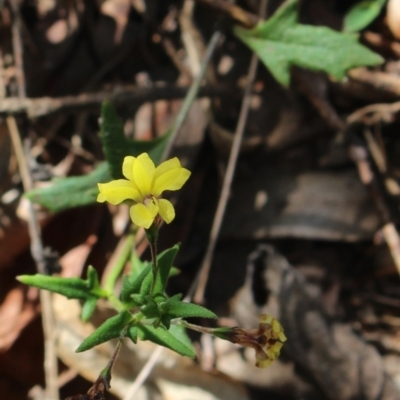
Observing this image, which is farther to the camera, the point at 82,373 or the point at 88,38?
the point at 88,38

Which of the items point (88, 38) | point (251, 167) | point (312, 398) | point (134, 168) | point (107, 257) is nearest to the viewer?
point (134, 168)

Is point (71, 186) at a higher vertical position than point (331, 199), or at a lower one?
higher

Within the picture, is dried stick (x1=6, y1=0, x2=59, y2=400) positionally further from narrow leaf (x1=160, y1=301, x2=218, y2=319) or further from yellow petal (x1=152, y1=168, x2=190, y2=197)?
yellow petal (x1=152, y1=168, x2=190, y2=197)

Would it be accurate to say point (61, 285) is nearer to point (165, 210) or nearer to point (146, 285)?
point (146, 285)

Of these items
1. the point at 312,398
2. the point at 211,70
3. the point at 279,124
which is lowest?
the point at 312,398

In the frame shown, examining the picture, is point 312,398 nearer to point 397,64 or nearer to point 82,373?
point 82,373

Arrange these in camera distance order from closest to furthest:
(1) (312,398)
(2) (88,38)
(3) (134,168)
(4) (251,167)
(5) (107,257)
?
(3) (134,168), (1) (312,398), (5) (107,257), (4) (251,167), (2) (88,38)

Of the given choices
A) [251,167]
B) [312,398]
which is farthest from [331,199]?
[312,398]
